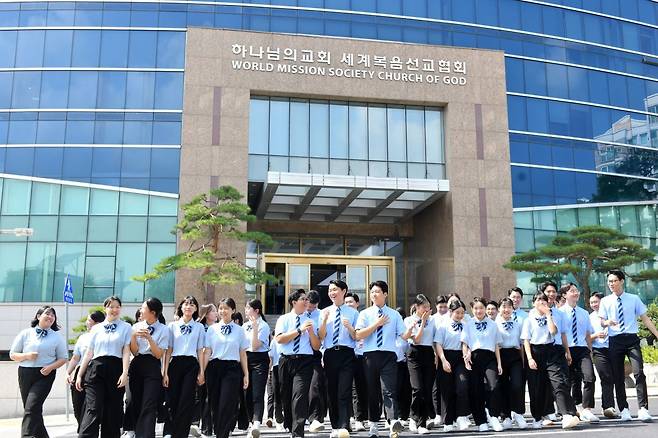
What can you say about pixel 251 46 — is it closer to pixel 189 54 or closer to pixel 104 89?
pixel 189 54

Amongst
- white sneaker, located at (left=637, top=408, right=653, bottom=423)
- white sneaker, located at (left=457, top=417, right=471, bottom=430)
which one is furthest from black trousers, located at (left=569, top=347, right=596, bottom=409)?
white sneaker, located at (left=457, top=417, right=471, bottom=430)

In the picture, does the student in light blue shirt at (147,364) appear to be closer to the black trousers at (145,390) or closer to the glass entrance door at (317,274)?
the black trousers at (145,390)

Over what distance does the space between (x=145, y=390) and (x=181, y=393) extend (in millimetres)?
458

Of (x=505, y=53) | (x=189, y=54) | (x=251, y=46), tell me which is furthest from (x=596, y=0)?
(x=189, y=54)

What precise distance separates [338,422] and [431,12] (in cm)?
2535

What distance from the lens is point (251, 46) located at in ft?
79.9

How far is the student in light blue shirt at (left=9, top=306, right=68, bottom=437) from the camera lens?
7.20 meters

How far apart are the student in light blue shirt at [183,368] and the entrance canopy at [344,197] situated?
50.1 ft

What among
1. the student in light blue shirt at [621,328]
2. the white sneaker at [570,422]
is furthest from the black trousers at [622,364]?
the white sneaker at [570,422]

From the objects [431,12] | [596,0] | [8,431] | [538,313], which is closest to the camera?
[538,313]

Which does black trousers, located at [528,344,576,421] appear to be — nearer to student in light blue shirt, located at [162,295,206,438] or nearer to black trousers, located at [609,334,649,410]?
black trousers, located at [609,334,649,410]

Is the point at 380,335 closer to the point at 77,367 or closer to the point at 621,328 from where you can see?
the point at 621,328

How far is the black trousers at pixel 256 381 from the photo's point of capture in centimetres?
928

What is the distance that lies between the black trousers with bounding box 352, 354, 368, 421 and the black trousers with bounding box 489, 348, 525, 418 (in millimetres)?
1928
